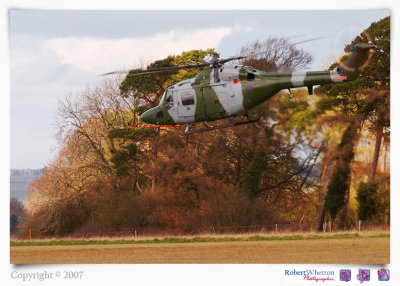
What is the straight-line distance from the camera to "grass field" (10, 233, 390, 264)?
2922 cm

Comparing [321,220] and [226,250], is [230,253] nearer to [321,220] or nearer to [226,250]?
[226,250]

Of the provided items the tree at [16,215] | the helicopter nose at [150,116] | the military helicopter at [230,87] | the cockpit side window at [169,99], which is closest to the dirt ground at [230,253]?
the tree at [16,215]

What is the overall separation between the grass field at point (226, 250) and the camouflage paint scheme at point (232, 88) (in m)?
4.11

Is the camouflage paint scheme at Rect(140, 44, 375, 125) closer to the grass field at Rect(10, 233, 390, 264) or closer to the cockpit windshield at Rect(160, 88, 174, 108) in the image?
the cockpit windshield at Rect(160, 88, 174, 108)

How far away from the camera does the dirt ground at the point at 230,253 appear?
29100 mm

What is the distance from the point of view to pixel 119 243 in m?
33.2

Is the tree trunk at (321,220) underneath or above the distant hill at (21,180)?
underneath

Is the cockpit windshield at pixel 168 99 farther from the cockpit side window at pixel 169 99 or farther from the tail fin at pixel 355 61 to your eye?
the tail fin at pixel 355 61

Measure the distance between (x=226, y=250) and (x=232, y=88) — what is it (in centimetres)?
510

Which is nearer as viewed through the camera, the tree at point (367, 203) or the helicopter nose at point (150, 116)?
the tree at point (367, 203)

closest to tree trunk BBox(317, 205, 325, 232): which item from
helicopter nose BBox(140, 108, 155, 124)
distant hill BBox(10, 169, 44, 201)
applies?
helicopter nose BBox(140, 108, 155, 124)

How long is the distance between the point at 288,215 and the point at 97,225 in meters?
6.70

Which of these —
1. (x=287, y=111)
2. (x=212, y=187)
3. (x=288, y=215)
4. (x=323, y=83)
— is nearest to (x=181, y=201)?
(x=212, y=187)

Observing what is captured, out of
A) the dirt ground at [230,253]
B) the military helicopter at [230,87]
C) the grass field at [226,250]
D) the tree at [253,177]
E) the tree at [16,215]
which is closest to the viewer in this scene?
the military helicopter at [230,87]
